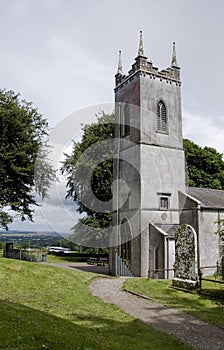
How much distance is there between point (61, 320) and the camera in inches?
367

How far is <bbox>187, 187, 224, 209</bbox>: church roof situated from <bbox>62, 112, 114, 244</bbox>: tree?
10541mm

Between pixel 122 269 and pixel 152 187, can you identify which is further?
pixel 152 187

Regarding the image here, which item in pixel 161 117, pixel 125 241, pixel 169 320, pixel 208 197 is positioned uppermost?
pixel 161 117

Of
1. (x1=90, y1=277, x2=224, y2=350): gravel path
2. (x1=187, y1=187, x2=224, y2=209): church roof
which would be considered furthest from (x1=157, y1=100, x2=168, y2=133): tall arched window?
(x1=90, y1=277, x2=224, y2=350): gravel path

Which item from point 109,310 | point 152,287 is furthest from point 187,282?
point 109,310

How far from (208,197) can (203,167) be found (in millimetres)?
17430

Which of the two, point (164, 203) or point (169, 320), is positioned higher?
point (164, 203)

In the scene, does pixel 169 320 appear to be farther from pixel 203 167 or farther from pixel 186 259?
pixel 203 167

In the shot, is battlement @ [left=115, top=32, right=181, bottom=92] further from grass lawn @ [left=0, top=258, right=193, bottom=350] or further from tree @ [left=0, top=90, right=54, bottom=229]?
grass lawn @ [left=0, top=258, right=193, bottom=350]

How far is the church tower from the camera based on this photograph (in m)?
22.4

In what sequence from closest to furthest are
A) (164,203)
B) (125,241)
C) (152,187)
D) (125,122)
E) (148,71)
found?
(152,187)
(164,203)
(125,241)
(148,71)
(125,122)

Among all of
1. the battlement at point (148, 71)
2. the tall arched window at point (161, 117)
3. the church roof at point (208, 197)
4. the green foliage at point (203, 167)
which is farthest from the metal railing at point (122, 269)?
the green foliage at point (203, 167)

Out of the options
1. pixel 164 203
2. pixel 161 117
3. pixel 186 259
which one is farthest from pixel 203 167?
pixel 186 259

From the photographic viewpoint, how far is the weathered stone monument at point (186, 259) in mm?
15922
